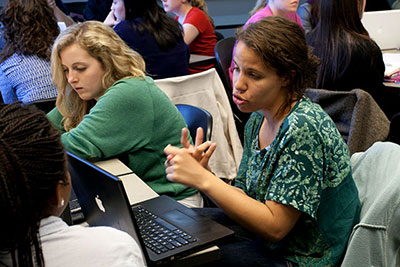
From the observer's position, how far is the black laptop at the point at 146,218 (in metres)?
1.05

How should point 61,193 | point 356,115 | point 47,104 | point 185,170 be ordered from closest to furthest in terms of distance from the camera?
point 61,193, point 185,170, point 47,104, point 356,115

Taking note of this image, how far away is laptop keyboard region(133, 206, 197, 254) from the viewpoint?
115cm

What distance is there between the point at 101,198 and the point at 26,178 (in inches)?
14.2

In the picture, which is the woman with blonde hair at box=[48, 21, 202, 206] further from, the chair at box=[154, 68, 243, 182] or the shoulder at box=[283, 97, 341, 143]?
the shoulder at box=[283, 97, 341, 143]

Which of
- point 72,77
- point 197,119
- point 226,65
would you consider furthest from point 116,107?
point 226,65

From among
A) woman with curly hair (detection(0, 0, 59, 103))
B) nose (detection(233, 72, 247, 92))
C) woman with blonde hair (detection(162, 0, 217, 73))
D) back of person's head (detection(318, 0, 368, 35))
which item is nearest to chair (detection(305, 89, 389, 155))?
back of person's head (detection(318, 0, 368, 35))

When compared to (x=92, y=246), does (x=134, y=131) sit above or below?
below

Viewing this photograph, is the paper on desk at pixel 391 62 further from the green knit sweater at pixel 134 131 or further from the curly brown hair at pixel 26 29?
the curly brown hair at pixel 26 29

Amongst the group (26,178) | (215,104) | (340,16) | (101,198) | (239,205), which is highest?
(26,178)

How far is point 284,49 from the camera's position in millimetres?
1342

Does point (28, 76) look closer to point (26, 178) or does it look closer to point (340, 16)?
point (340, 16)

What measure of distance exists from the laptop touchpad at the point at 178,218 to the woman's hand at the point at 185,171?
91 millimetres

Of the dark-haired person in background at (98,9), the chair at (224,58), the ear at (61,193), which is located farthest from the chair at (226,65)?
the ear at (61,193)

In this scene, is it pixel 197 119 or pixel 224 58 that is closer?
pixel 197 119
